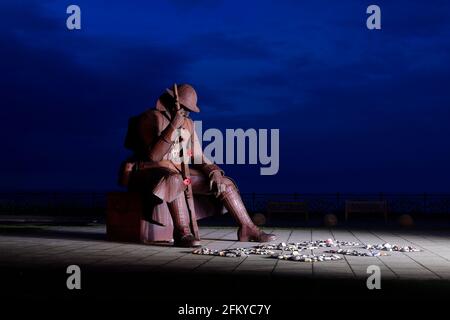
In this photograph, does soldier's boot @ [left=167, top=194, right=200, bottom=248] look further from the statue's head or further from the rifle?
the statue's head

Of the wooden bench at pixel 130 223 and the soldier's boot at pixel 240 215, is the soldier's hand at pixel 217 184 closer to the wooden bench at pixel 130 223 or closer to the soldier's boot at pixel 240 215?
the soldier's boot at pixel 240 215

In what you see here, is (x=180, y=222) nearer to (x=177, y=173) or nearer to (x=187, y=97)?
(x=177, y=173)

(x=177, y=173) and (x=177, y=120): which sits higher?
(x=177, y=120)

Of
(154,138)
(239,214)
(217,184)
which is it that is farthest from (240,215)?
(154,138)

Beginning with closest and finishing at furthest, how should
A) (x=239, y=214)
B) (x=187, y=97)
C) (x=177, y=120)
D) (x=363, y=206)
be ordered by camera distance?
(x=177, y=120)
(x=187, y=97)
(x=239, y=214)
(x=363, y=206)

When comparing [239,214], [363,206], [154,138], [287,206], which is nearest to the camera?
[154,138]

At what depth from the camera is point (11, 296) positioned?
490cm

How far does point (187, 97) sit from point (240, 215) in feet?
6.25

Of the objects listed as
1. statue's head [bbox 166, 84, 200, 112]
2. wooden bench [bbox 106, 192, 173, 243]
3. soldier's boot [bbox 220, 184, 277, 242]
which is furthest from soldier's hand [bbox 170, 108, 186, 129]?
soldier's boot [bbox 220, 184, 277, 242]

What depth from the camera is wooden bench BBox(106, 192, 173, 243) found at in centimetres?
941

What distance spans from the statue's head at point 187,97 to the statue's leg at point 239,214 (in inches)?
46.6

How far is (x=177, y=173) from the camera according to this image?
9.01 meters
